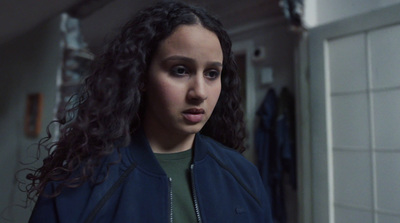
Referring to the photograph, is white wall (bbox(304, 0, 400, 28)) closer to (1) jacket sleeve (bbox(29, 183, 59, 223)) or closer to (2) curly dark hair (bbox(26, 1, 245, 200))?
(2) curly dark hair (bbox(26, 1, 245, 200))

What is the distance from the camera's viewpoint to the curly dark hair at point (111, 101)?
542 mm

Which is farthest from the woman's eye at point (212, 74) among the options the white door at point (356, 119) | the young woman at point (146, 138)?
the white door at point (356, 119)

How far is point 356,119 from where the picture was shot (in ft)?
4.38

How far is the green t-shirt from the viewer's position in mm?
574

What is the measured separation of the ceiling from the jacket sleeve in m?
0.38

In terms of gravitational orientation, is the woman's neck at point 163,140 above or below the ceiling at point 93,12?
below

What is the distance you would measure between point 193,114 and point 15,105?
48 cm

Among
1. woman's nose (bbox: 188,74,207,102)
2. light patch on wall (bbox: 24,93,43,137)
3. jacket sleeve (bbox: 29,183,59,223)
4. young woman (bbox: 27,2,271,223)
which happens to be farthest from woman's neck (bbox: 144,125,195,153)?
light patch on wall (bbox: 24,93,43,137)

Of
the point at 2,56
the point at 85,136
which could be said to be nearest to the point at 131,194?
the point at 85,136

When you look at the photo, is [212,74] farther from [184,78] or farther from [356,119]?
[356,119]

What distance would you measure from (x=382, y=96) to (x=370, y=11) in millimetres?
422

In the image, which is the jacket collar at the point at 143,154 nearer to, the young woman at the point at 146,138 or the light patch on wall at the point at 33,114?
the young woman at the point at 146,138

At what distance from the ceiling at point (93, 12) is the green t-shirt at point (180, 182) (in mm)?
351

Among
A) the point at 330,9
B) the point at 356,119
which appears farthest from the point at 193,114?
the point at 330,9
